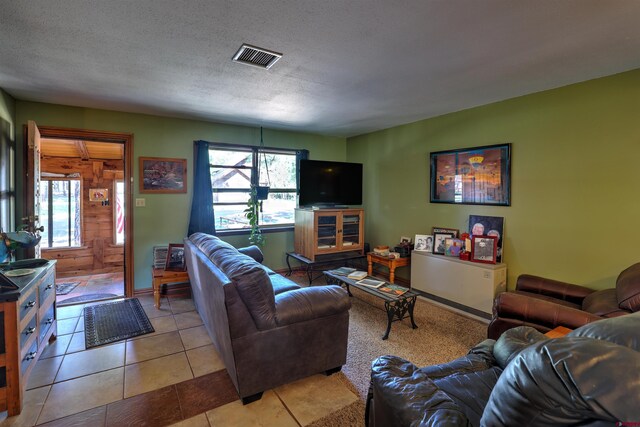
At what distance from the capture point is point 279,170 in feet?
16.7

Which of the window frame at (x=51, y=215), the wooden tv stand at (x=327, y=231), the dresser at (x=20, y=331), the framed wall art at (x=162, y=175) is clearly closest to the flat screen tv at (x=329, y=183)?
the wooden tv stand at (x=327, y=231)

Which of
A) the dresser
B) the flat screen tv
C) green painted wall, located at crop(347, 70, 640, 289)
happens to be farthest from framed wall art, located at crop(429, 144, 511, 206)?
the dresser

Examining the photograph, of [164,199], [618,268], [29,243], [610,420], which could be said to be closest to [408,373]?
[610,420]

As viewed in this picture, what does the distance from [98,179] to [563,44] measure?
675 cm

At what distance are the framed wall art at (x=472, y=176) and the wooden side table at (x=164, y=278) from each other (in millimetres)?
3331

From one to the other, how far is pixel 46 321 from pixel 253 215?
254 centimetres

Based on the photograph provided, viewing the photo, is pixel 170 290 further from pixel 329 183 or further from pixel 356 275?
pixel 329 183

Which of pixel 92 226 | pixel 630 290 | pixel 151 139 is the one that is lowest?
pixel 630 290

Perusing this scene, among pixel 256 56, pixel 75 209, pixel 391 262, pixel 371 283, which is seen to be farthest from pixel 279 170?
pixel 75 209

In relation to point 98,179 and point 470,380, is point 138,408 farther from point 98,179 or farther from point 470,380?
point 98,179

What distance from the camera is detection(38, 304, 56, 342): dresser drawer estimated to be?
237 cm

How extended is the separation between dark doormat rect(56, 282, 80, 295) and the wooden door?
963 mm

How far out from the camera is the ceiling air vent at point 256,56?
217 cm

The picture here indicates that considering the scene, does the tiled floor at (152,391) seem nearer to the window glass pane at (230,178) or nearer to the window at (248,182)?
the window at (248,182)
